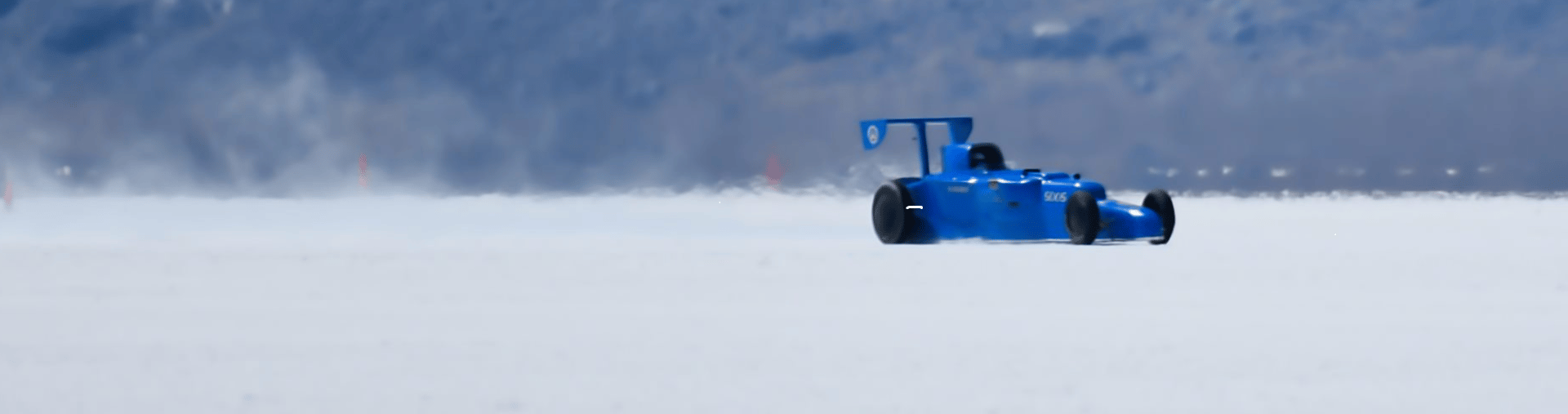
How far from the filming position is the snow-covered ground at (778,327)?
1129 centimetres

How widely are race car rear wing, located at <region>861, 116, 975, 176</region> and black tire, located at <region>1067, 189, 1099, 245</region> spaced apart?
146 inches

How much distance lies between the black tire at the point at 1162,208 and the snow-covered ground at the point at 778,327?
648mm

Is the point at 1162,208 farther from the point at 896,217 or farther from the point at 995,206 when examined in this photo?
the point at 896,217

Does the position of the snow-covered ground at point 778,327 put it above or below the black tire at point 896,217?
below

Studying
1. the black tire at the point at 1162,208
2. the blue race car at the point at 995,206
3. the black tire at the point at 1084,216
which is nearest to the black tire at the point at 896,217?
the blue race car at the point at 995,206

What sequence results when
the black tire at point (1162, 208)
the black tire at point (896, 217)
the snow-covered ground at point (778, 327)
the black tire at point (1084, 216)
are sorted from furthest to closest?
the black tire at point (896, 217)
the black tire at point (1162, 208)
the black tire at point (1084, 216)
the snow-covered ground at point (778, 327)

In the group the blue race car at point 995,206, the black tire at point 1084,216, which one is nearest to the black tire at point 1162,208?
the blue race car at point 995,206

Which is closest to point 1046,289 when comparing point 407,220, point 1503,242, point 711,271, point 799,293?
point 799,293

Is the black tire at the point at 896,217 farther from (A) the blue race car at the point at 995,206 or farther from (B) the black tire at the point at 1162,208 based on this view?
(B) the black tire at the point at 1162,208

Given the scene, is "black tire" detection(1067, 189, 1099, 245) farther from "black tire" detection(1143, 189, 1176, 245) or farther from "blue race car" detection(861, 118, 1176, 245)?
"black tire" detection(1143, 189, 1176, 245)

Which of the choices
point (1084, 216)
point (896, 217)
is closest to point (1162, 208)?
point (1084, 216)

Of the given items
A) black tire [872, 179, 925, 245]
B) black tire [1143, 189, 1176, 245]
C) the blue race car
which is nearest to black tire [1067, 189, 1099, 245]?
the blue race car

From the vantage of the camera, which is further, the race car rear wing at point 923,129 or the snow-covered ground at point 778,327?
the race car rear wing at point 923,129

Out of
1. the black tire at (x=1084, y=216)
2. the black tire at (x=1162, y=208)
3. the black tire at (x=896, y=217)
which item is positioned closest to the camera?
the black tire at (x=1084, y=216)
